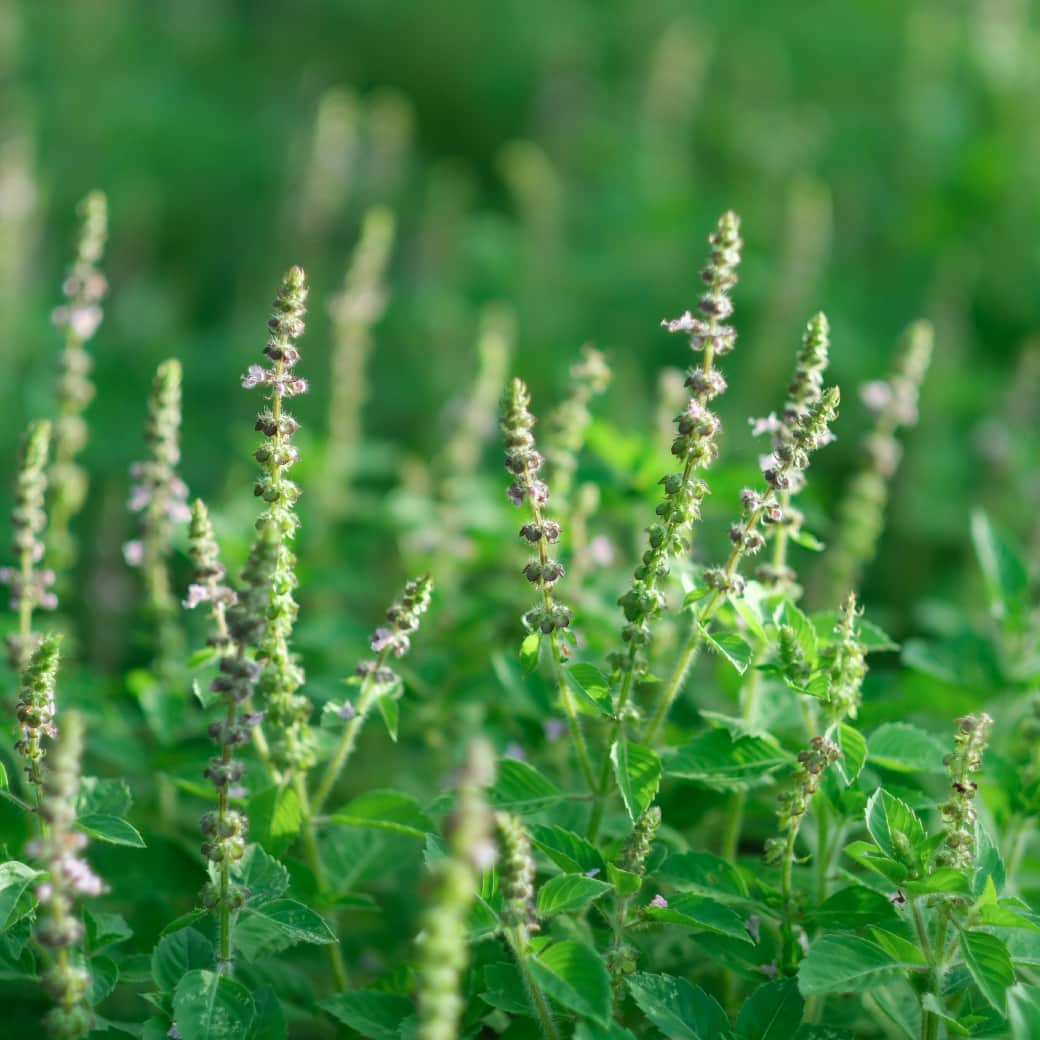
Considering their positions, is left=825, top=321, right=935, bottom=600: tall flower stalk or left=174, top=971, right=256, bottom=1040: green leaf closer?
left=174, top=971, right=256, bottom=1040: green leaf

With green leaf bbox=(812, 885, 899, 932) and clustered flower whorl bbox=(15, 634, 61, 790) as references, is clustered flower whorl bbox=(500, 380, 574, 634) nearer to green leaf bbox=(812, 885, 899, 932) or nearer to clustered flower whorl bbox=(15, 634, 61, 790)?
green leaf bbox=(812, 885, 899, 932)

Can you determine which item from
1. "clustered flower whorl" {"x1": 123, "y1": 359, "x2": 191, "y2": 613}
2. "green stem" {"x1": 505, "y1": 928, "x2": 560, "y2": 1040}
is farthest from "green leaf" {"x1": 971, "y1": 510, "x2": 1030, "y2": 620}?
"clustered flower whorl" {"x1": 123, "y1": 359, "x2": 191, "y2": 613}

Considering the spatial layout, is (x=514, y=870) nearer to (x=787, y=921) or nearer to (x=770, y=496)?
(x=787, y=921)

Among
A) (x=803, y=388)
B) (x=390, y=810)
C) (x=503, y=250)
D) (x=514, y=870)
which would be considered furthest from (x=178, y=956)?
(x=503, y=250)

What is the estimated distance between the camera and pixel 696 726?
11.7 ft

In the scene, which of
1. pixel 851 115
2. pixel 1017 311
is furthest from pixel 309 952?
pixel 851 115

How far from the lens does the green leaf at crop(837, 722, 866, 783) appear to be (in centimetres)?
268

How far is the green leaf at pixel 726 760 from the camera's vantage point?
281 cm

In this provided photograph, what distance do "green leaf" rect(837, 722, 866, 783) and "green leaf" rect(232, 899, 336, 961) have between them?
120 cm

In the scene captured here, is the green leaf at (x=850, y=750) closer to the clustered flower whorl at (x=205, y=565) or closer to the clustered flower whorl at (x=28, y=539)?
the clustered flower whorl at (x=205, y=565)

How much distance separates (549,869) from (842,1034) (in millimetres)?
732

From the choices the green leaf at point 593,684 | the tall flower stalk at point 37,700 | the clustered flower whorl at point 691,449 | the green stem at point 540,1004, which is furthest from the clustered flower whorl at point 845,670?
the tall flower stalk at point 37,700

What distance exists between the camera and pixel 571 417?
3729mm

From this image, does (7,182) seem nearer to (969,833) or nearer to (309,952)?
(309,952)
